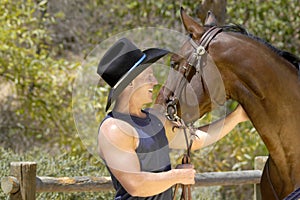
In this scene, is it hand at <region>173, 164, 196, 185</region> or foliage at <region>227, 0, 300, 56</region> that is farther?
foliage at <region>227, 0, 300, 56</region>

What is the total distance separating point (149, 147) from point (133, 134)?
0.10m

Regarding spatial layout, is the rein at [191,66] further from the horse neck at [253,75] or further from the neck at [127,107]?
the neck at [127,107]

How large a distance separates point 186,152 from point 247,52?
55 cm

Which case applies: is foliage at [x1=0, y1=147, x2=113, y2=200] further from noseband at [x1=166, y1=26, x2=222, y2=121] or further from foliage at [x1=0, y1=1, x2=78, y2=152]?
foliage at [x1=0, y1=1, x2=78, y2=152]

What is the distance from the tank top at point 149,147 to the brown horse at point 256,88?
9.7 inches

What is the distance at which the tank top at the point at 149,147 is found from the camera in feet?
10.0

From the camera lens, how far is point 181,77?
11.1 ft

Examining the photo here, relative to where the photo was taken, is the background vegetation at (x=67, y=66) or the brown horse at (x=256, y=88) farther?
the background vegetation at (x=67, y=66)

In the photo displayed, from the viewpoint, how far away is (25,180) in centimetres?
Result: 428

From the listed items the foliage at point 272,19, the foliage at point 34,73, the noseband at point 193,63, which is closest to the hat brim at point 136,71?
the noseband at point 193,63

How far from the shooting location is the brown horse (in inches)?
131

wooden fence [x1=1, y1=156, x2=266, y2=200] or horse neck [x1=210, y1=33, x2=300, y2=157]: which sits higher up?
horse neck [x1=210, y1=33, x2=300, y2=157]

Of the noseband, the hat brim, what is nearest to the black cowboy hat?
the hat brim

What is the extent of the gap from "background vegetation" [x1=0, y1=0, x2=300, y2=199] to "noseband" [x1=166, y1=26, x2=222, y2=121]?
11.4ft
